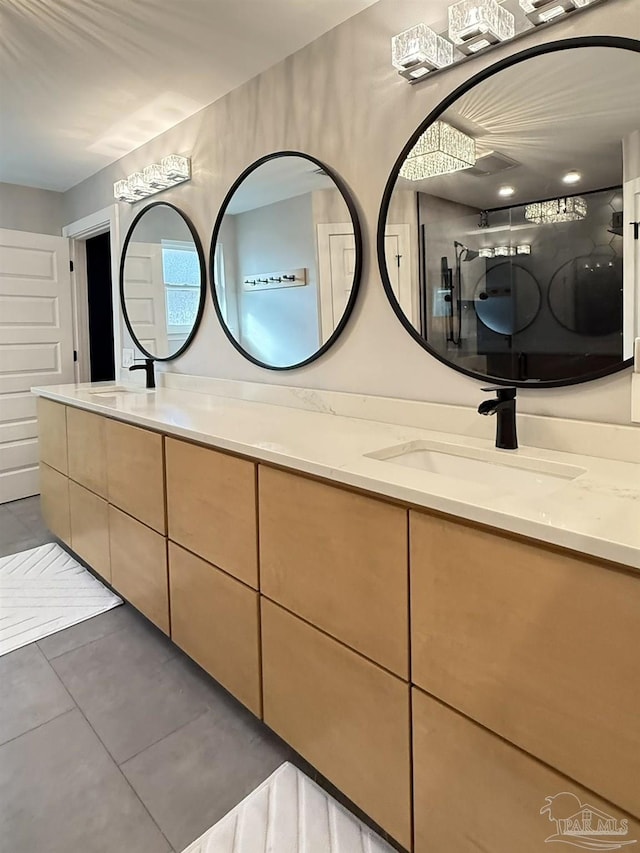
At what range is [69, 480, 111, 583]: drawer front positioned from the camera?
2328mm

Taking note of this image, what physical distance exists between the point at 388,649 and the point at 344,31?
6.37ft

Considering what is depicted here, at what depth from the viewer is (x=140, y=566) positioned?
2.07 metres

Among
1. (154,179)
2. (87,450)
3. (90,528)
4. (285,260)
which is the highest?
(154,179)

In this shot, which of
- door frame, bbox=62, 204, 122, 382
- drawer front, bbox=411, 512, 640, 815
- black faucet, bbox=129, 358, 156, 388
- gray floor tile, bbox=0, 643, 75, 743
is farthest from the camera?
door frame, bbox=62, 204, 122, 382

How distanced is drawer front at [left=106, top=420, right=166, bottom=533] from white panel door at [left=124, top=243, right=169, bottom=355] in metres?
0.96

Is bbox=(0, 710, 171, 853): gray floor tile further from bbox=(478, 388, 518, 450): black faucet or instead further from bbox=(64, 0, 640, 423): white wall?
bbox=(64, 0, 640, 423): white wall

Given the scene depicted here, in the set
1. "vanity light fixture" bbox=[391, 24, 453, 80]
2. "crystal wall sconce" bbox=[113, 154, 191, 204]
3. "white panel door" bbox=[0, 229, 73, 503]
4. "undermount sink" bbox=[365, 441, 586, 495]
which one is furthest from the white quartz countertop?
"white panel door" bbox=[0, 229, 73, 503]

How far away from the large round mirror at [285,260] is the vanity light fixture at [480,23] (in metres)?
0.57

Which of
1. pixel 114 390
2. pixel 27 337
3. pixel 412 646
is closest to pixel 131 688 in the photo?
pixel 412 646

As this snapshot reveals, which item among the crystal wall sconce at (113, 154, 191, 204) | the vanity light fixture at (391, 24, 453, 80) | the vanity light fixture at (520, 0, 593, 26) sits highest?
the crystal wall sconce at (113, 154, 191, 204)

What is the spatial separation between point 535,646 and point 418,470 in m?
0.43

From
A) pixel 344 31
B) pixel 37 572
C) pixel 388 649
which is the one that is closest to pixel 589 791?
pixel 388 649

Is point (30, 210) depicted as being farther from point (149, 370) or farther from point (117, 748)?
point (117, 748)

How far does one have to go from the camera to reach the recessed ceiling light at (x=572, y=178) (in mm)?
1314
